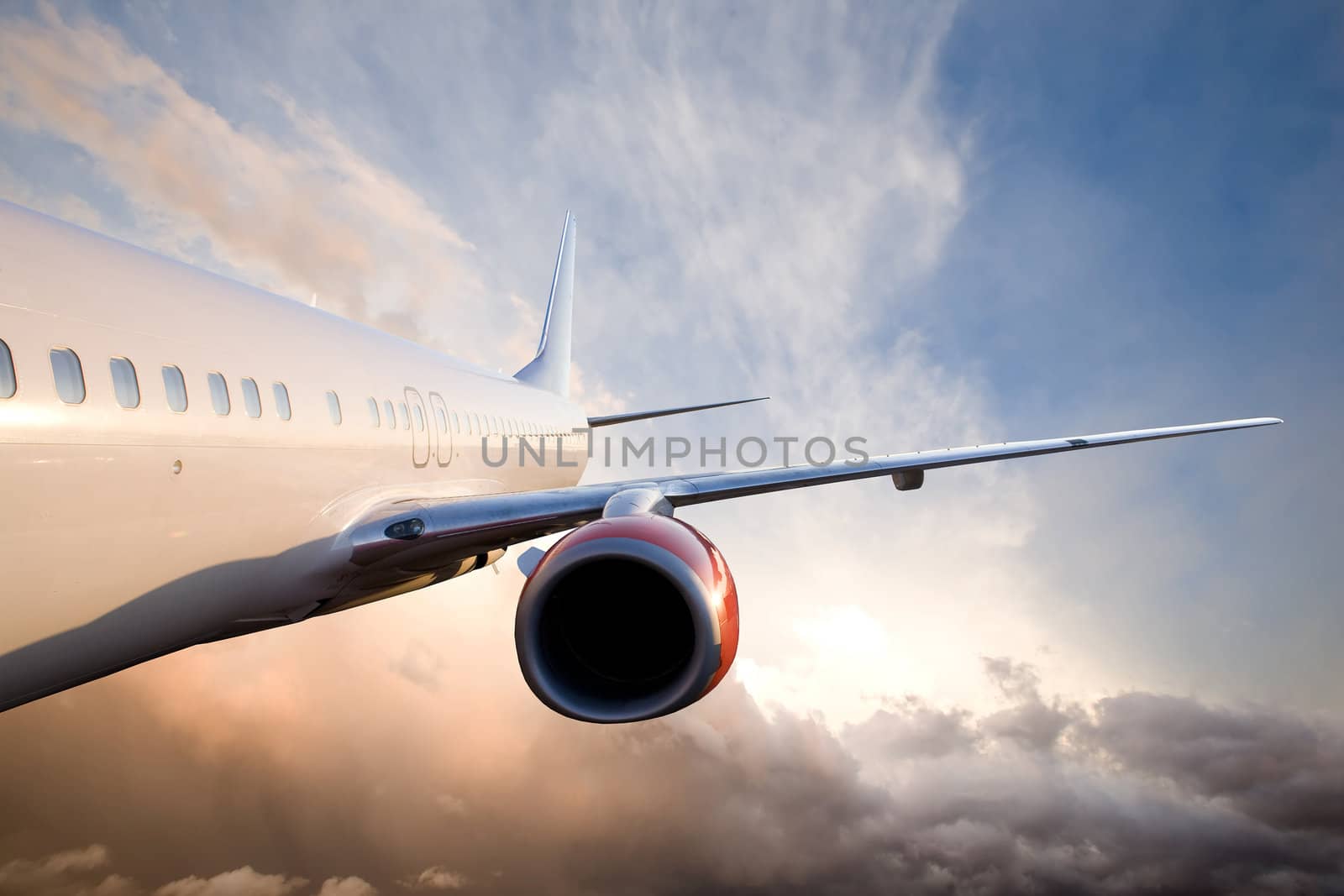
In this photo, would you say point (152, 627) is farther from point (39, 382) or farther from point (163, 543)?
point (39, 382)

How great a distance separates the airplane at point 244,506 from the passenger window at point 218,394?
3 cm

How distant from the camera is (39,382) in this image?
145 inches

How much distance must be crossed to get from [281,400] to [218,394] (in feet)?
2.28

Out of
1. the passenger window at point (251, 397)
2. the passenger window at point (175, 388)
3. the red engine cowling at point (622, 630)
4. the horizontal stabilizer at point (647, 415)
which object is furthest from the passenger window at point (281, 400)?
the horizontal stabilizer at point (647, 415)

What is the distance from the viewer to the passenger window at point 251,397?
524 cm

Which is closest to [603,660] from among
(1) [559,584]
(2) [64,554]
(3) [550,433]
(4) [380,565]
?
(1) [559,584]

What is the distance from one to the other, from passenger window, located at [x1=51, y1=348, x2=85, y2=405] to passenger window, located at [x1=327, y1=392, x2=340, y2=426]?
7.82 feet

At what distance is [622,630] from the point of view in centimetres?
550

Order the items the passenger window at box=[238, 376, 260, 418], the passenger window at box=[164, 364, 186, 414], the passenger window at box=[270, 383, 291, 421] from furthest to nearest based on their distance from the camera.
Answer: the passenger window at box=[270, 383, 291, 421] < the passenger window at box=[238, 376, 260, 418] < the passenger window at box=[164, 364, 186, 414]

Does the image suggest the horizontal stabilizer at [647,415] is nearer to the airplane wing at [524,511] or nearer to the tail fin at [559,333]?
the tail fin at [559,333]

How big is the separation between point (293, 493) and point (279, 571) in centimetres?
63

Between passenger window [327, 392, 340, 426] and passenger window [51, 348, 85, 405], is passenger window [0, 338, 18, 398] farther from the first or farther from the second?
passenger window [327, 392, 340, 426]

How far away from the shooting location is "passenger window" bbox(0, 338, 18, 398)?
3.50 m

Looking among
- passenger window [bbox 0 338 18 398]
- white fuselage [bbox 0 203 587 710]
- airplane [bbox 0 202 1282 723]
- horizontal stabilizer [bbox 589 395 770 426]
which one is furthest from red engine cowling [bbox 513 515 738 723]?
horizontal stabilizer [bbox 589 395 770 426]
